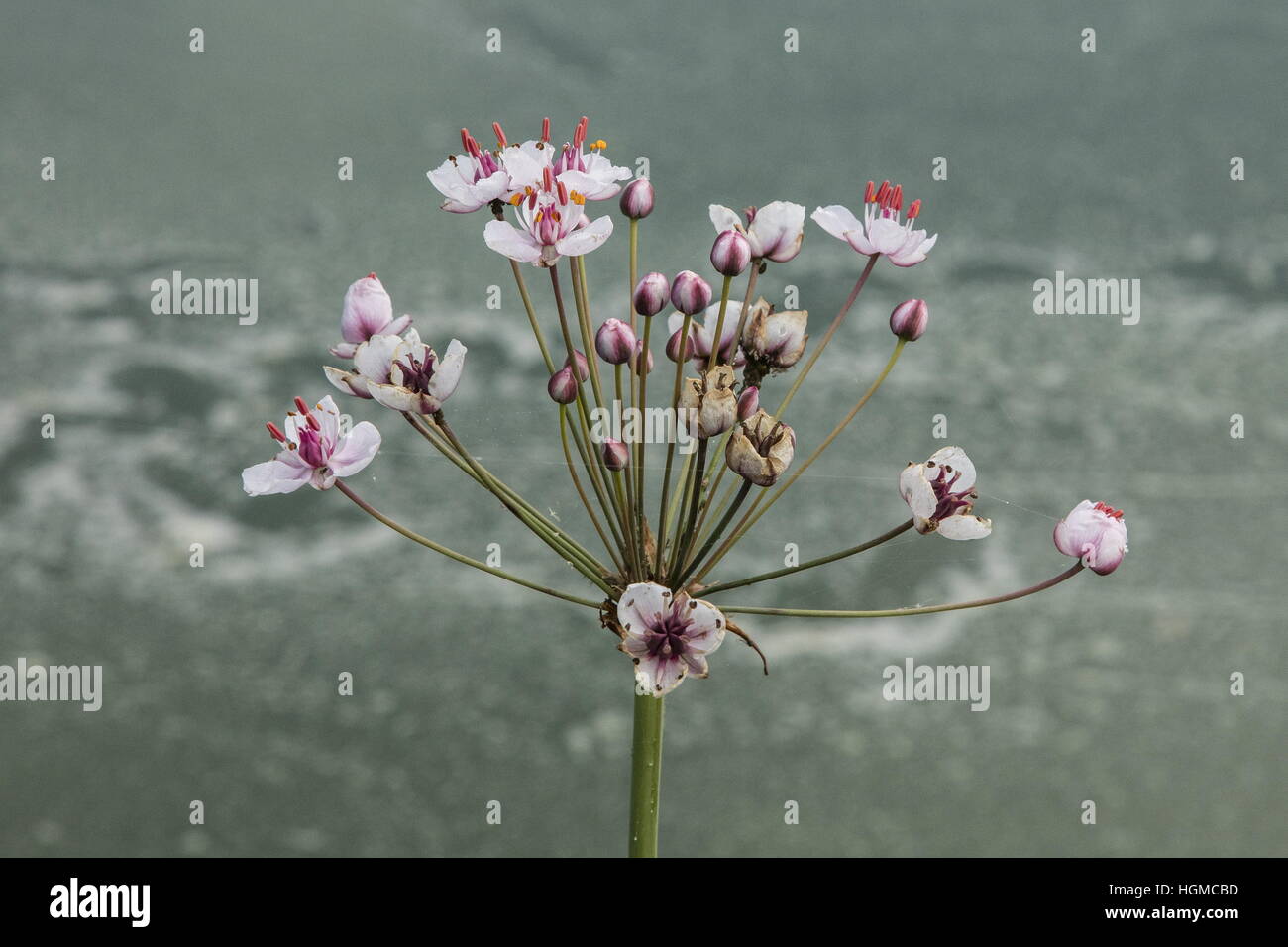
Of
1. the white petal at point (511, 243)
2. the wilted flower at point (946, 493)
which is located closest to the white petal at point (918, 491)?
the wilted flower at point (946, 493)

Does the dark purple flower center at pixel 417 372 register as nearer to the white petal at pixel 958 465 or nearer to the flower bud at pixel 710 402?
the flower bud at pixel 710 402

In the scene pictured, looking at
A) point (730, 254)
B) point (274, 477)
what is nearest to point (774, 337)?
point (730, 254)

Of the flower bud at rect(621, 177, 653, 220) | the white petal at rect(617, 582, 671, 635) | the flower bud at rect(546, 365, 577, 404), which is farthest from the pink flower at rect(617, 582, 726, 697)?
the flower bud at rect(621, 177, 653, 220)

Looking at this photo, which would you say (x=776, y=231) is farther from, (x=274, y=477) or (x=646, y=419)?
(x=274, y=477)

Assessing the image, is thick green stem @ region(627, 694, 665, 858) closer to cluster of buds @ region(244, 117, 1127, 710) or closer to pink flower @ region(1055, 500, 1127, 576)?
cluster of buds @ region(244, 117, 1127, 710)

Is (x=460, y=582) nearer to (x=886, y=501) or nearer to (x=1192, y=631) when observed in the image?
(x=886, y=501)

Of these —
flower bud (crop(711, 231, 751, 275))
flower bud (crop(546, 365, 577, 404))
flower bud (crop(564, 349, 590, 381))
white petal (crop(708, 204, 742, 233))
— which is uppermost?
white petal (crop(708, 204, 742, 233))

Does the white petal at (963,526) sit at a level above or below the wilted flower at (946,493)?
below
